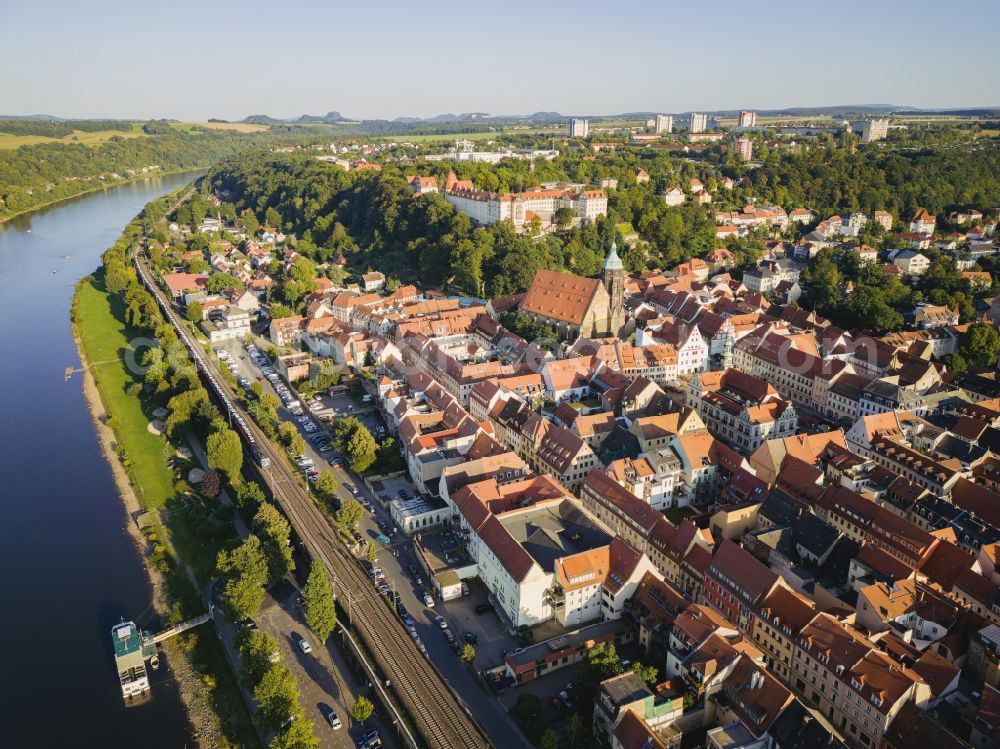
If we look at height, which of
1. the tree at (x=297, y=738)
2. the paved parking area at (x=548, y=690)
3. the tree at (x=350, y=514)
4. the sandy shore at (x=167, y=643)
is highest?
the tree at (x=350, y=514)

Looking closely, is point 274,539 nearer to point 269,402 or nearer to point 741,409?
point 269,402

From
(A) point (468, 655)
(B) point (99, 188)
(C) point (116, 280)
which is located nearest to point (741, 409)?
(A) point (468, 655)

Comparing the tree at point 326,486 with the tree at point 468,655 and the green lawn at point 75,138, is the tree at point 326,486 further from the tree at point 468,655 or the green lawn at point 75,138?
the green lawn at point 75,138

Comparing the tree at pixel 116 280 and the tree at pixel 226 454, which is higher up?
the tree at pixel 116 280

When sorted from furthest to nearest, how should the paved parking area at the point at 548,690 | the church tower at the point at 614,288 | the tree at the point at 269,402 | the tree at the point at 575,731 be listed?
1. the church tower at the point at 614,288
2. the tree at the point at 269,402
3. the paved parking area at the point at 548,690
4. the tree at the point at 575,731

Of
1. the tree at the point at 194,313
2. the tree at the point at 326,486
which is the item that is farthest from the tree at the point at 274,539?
the tree at the point at 194,313

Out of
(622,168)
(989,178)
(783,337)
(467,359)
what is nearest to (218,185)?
(622,168)

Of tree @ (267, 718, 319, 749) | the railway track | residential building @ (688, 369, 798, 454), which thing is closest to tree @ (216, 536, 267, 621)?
the railway track
